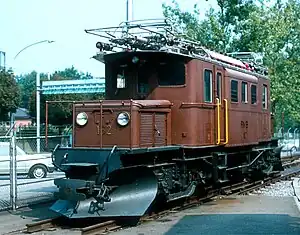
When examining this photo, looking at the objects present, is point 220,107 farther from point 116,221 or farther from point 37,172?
point 37,172

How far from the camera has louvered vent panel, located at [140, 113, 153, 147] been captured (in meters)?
12.4

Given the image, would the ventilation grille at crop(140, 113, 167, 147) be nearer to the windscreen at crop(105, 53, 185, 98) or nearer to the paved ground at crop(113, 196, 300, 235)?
the windscreen at crop(105, 53, 185, 98)

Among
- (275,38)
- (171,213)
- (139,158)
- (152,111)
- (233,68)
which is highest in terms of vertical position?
(275,38)

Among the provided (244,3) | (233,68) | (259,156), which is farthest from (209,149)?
(244,3)

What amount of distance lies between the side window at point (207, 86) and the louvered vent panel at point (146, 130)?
2.27 m

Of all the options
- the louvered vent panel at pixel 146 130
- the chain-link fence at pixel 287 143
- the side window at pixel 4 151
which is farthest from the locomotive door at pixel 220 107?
the chain-link fence at pixel 287 143

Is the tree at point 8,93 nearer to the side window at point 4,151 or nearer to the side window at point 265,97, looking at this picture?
the side window at point 4,151

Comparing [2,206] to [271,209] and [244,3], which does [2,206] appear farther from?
[244,3]

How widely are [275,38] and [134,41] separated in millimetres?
20161

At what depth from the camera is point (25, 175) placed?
23812 millimetres

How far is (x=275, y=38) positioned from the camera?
32.3m

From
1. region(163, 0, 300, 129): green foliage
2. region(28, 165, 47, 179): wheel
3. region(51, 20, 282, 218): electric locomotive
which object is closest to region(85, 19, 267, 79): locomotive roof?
region(51, 20, 282, 218): electric locomotive

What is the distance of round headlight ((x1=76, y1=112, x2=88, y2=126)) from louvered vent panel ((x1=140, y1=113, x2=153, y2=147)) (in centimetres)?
125

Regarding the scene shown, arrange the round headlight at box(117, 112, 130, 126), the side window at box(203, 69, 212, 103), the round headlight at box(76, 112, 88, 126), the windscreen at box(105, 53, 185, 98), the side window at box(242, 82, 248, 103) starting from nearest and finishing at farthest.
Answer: the round headlight at box(117, 112, 130, 126), the round headlight at box(76, 112, 88, 126), the windscreen at box(105, 53, 185, 98), the side window at box(203, 69, 212, 103), the side window at box(242, 82, 248, 103)
